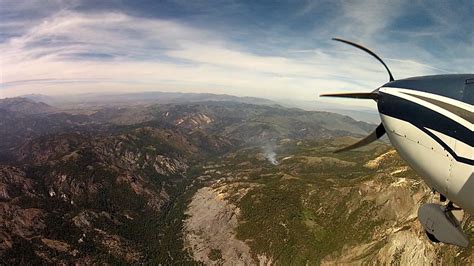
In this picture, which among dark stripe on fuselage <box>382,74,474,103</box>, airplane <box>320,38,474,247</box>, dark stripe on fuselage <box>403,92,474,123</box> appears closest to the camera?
dark stripe on fuselage <box>403,92,474,123</box>

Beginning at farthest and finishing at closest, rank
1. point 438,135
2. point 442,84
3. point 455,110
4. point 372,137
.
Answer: point 372,137 < point 442,84 < point 438,135 < point 455,110

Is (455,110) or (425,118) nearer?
(455,110)

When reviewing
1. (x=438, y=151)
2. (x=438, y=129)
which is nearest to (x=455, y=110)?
(x=438, y=129)

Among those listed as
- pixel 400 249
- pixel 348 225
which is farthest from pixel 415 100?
pixel 348 225

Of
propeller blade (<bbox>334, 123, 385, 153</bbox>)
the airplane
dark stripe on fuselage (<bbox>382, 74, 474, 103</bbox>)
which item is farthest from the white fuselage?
propeller blade (<bbox>334, 123, 385, 153</bbox>)

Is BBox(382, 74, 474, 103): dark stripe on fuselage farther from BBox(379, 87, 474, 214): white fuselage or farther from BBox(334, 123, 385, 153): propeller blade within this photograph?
BBox(334, 123, 385, 153): propeller blade

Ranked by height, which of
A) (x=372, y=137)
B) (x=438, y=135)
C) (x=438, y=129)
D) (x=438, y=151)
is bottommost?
(x=372, y=137)

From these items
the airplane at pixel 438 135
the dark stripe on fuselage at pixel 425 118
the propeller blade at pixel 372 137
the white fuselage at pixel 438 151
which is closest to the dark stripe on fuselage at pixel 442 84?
the airplane at pixel 438 135

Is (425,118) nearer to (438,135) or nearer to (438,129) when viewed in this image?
(438,129)
